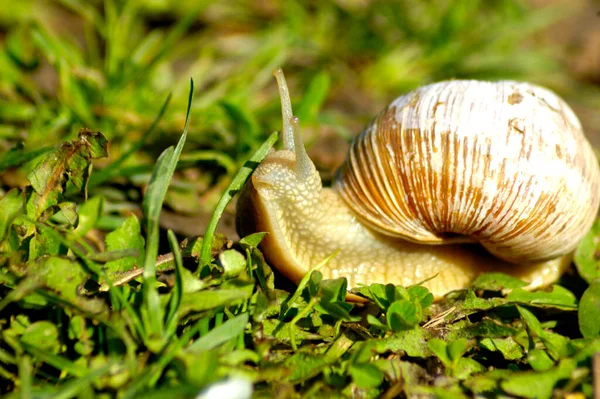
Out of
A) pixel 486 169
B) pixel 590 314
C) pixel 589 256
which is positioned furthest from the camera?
pixel 589 256

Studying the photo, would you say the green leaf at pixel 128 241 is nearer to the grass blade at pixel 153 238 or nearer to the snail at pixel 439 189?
the grass blade at pixel 153 238

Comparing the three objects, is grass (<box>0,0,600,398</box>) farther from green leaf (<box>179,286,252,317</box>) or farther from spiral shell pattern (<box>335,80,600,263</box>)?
spiral shell pattern (<box>335,80,600,263</box>)

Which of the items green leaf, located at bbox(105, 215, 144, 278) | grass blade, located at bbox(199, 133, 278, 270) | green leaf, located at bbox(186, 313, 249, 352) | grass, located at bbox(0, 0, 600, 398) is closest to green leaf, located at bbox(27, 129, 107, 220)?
grass, located at bbox(0, 0, 600, 398)

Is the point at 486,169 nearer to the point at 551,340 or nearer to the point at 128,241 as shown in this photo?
the point at 551,340

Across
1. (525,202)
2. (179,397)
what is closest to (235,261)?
(179,397)

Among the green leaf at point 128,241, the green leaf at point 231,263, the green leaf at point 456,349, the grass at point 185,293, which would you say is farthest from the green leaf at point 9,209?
the green leaf at point 456,349

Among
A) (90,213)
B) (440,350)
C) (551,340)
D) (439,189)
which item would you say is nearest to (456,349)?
(440,350)
